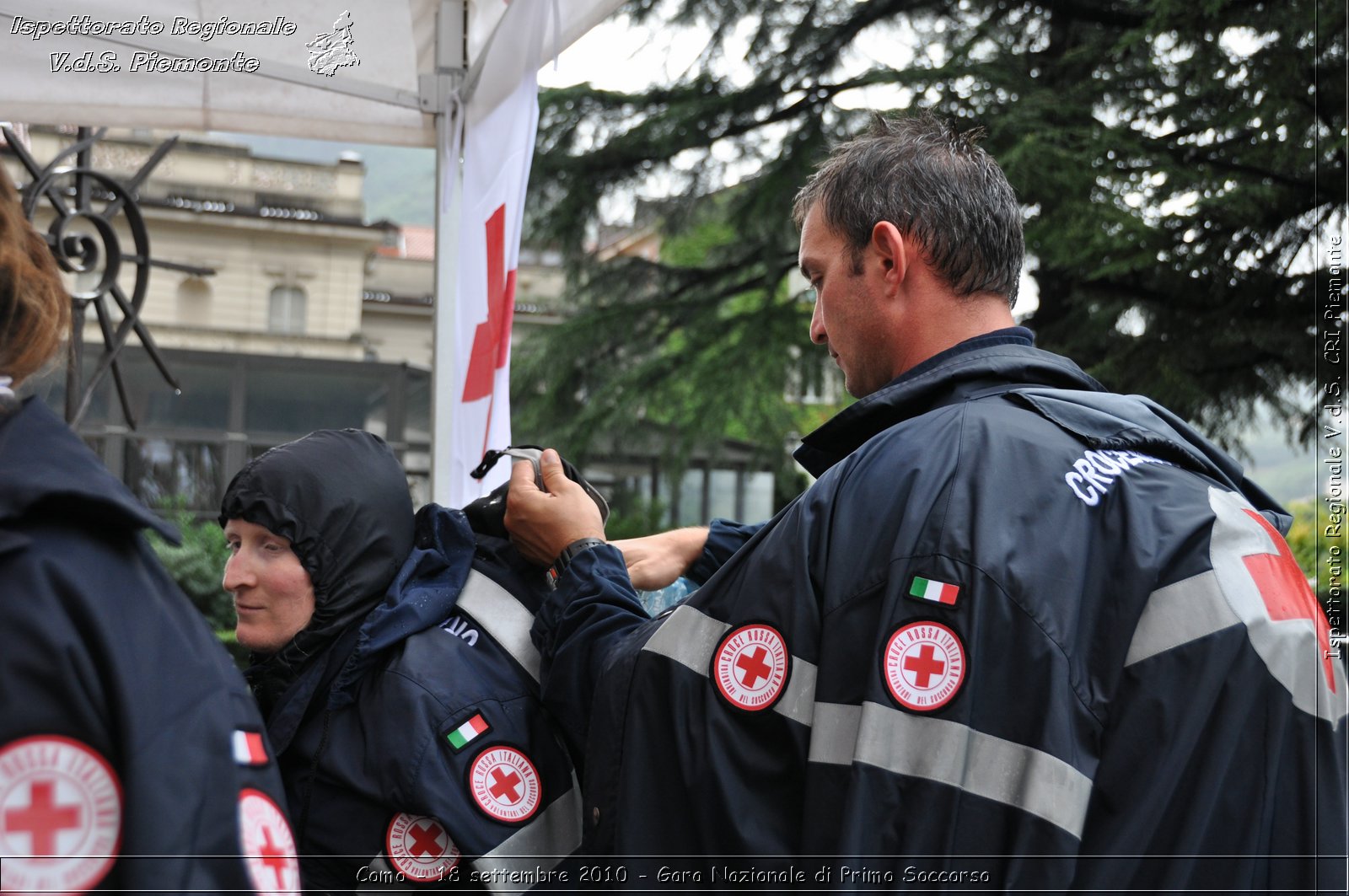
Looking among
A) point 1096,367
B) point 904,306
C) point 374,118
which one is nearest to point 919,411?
point 904,306

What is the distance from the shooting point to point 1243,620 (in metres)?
1.60

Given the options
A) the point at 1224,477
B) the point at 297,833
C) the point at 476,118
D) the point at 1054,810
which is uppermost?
the point at 476,118

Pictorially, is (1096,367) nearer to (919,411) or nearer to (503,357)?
(503,357)

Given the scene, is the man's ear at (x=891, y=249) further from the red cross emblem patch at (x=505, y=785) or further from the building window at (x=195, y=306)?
the building window at (x=195, y=306)

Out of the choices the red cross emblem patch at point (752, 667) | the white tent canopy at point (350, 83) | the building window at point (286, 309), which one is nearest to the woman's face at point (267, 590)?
the red cross emblem patch at point (752, 667)

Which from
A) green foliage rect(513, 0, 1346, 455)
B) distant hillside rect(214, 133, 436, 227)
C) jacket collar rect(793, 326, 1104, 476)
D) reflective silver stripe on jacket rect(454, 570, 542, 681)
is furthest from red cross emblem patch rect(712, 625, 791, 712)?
distant hillside rect(214, 133, 436, 227)

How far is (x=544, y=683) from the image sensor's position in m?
2.06

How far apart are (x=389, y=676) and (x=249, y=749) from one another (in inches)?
32.3

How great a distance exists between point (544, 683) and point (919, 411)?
29.9 inches

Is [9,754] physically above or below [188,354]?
below

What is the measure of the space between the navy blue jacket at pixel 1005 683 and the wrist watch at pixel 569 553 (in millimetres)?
333

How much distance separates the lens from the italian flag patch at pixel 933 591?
158 centimetres

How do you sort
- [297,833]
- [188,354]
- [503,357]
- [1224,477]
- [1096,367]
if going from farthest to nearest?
[188,354] < [1096,367] < [503,357] < [297,833] < [1224,477]

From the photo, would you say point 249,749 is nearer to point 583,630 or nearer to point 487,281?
point 583,630
